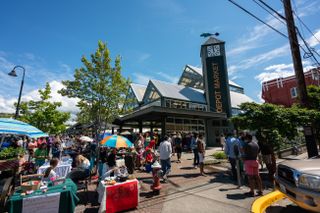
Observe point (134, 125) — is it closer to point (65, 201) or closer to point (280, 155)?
point (280, 155)

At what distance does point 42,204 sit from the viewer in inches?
164

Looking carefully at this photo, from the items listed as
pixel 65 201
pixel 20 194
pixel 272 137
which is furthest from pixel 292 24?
pixel 20 194

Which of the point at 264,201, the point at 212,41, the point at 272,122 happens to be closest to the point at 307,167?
the point at 264,201

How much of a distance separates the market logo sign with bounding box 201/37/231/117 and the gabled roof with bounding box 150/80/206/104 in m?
1.54

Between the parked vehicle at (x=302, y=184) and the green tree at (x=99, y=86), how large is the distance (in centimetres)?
1042

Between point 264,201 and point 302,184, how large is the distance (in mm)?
1660

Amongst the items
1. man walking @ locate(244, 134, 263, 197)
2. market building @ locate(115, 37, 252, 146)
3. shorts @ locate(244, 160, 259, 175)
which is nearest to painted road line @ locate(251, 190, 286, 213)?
man walking @ locate(244, 134, 263, 197)

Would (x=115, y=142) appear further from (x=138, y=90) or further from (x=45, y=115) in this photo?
(x=138, y=90)

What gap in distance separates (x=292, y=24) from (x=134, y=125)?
21058 millimetres

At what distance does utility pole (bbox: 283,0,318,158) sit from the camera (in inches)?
340

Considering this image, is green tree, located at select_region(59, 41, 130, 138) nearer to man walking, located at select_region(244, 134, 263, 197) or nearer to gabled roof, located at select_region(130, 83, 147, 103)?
man walking, located at select_region(244, 134, 263, 197)

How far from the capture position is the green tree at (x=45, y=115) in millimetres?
17812

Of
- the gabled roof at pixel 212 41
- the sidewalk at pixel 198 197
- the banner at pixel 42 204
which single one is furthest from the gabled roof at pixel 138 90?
the banner at pixel 42 204

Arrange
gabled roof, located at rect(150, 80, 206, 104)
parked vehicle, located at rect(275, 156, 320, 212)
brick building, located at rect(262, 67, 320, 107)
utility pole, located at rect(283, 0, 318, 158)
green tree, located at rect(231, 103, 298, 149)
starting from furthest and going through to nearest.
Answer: brick building, located at rect(262, 67, 320, 107), gabled roof, located at rect(150, 80, 206, 104), utility pole, located at rect(283, 0, 318, 158), green tree, located at rect(231, 103, 298, 149), parked vehicle, located at rect(275, 156, 320, 212)
